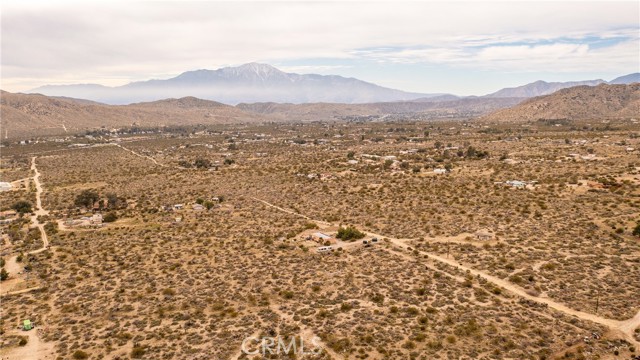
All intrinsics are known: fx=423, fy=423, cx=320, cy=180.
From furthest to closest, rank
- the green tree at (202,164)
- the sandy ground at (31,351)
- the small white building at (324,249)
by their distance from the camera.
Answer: the green tree at (202,164) → the small white building at (324,249) → the sandy ground at (31,351)

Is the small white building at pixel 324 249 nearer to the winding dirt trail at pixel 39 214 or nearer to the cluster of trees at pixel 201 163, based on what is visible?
the winding dirt trail at pixel 39 214

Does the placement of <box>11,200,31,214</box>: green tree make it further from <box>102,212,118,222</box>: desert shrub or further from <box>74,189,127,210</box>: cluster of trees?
<box>102,212,118,222</box>: desert shrub

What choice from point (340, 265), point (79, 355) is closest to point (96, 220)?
point (79, 355)

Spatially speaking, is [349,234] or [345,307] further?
[349,234]

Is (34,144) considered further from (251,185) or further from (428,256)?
(428,256)

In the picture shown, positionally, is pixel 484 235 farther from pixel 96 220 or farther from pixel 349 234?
pixel 96 220

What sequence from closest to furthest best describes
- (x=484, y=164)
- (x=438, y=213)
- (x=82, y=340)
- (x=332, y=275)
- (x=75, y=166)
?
(x=82, y=340), (x=332, y=275), (x=438, y=213), (x=484, y=164), (x=75, y=166)

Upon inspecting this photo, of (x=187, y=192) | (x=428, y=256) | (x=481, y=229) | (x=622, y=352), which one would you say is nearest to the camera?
(x=622, y=352)

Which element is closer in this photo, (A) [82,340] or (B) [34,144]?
(A) [82,340]

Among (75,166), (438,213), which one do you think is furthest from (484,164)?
(75,166)

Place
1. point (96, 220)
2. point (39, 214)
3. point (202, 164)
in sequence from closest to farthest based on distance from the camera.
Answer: point (96, 220) → point (39, 214) → point (202, 164)

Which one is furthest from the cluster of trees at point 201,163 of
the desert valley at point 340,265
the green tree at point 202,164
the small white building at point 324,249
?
the small white building at point 324,249
